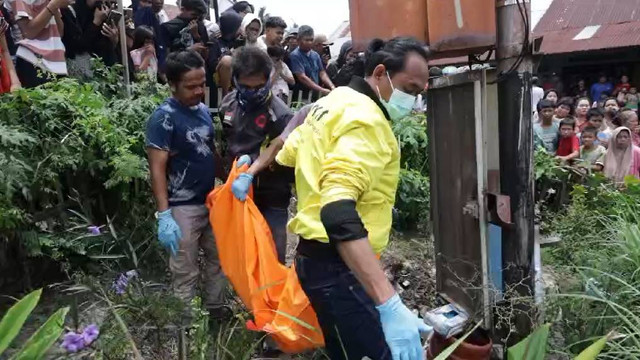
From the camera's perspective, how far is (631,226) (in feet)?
12.7

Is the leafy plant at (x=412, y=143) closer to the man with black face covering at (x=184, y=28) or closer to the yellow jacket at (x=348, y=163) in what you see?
the man with black face covering at (x=184, y=28)

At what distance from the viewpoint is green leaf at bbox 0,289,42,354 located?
2.12 metres

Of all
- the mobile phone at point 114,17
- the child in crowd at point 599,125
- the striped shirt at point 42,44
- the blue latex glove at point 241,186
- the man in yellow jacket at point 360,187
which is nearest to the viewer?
the man in yellow jacket at point 360,187

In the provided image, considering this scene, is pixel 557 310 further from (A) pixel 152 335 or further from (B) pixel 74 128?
(B) pixel 74 128

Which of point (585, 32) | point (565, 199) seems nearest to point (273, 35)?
point (565, 199)

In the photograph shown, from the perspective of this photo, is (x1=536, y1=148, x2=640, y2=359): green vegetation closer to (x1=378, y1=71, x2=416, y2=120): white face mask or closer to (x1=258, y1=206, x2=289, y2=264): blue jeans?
(x1=378, y1=71, x2=416, y2=120): white face mask

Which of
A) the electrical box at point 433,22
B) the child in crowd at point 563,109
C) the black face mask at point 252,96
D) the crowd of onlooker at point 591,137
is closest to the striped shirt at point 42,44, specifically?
the black face mask at point 252,96

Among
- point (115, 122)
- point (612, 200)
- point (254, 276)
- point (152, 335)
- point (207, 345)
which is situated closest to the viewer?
point (207, 345)

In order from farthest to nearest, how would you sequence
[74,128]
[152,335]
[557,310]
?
[74,128]
[557,310]
[152,335]

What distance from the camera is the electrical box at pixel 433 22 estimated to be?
326 cm

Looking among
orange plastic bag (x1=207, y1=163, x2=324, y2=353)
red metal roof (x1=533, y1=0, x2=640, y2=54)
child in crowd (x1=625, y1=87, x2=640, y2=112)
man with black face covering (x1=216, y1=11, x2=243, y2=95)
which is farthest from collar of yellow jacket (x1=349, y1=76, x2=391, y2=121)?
red metal roof (x1=533, y1=0, x2=640, y2=54)

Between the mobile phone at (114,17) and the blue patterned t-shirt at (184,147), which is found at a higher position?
the mobile phone at (114,17)

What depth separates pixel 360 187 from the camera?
1.98 metres

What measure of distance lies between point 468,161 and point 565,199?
10.4ft
